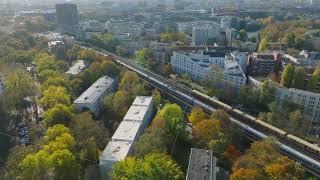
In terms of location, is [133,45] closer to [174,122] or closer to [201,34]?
[201,34]

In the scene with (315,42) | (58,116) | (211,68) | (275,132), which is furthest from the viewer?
(315,42)

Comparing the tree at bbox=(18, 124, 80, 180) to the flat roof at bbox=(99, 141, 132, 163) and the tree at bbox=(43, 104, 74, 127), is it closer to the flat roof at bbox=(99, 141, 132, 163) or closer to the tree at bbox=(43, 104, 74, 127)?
the flat roof at bbox=(99, 141, 132, 163)

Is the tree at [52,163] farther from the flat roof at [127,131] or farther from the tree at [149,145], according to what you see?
the tree at [149,145]

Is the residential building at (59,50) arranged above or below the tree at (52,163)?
above

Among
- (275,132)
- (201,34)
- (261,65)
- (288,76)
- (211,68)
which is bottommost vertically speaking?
(275,132)

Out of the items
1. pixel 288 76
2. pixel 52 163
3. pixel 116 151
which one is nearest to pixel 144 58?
pixel 288 76

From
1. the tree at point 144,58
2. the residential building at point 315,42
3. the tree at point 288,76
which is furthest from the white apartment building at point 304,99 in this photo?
the residential building at point 315,42

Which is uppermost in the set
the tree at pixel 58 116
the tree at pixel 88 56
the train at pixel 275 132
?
the tree at pixel 88 56
